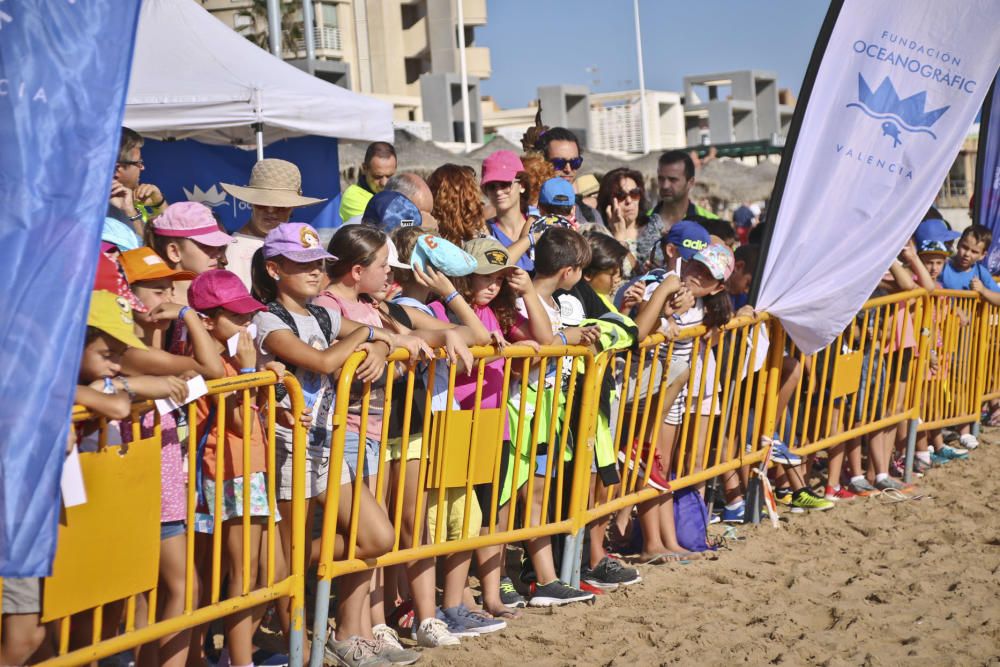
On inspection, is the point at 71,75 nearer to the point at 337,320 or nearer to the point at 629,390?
the point at 337,320

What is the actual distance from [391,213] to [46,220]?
3183mm

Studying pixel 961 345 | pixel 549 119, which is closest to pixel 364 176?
pixel 961 345

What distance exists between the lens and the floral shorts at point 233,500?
4430 millimetres

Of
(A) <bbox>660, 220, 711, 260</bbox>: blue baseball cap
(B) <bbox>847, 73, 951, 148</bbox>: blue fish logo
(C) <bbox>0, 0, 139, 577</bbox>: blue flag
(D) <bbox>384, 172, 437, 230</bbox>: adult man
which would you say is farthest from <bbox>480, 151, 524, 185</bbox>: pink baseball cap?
(C) <bbox>0, 0, 139, 577</bbox>: blue flag

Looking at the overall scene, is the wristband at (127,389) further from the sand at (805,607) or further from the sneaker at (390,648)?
the sand at (805,607)

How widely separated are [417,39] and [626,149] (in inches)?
407

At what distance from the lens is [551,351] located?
223 inches

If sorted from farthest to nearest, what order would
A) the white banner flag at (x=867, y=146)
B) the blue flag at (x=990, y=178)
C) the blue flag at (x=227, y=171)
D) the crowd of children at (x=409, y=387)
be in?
1. the blue flag at (x=990, y=178)
2. the blue flag at (x=227, y=171)
3. the white banner flag at (x=867, y=146)
4. the crowd of children at (x=409, y=387)

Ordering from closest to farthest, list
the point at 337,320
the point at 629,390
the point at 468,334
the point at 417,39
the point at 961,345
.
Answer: the point at 337,320 < the point at 468,334 < the point at 629,390 < the point at 961,345 < the point at 417,39

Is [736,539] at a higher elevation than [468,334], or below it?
below

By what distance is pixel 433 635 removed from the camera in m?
5.23

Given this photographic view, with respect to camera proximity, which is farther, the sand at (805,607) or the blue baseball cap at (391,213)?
the blue baseball cap at (391,213)

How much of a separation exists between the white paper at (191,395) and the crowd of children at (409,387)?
2 cm

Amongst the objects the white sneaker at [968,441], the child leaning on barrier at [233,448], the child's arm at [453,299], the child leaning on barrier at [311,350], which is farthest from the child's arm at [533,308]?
the white sneaker at [968,441]
